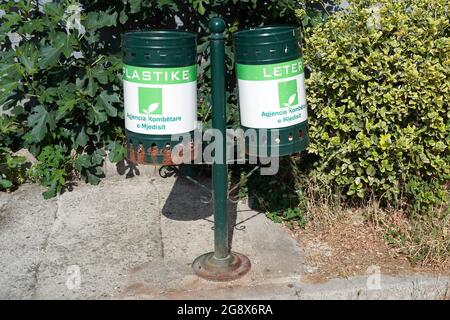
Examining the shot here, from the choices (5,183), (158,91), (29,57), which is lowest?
(5,183)

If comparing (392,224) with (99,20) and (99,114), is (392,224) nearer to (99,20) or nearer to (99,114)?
(99,114)

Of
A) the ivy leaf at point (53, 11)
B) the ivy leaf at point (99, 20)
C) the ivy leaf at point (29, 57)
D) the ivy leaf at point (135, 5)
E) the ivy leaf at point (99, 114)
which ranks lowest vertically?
the ivy leaf at point (99, 114)

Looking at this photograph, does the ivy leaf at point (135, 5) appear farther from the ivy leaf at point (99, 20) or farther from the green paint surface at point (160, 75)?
the green paint surface at point (160, 75)

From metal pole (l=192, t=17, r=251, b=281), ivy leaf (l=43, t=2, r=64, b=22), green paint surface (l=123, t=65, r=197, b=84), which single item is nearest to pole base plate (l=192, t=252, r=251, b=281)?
metal pole (l=192, t=17, r=251, b=281)

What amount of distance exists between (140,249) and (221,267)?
640mm

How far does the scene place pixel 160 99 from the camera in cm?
359

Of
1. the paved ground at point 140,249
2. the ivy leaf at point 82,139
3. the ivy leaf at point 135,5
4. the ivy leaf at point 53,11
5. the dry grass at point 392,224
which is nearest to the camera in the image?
the paved ground at point 140,249

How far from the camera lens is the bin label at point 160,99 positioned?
3.57 m

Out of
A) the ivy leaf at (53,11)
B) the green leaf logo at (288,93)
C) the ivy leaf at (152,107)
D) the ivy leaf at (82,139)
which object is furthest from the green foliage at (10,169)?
the green leaf logo at (288,93)

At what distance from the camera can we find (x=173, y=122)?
3648 millimetres

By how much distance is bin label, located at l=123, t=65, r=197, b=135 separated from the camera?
11.7 ft

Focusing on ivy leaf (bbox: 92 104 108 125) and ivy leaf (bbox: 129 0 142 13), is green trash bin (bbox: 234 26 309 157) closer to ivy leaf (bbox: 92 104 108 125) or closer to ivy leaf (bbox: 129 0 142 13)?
ivy leaf (bbox: 129 0 142 13)

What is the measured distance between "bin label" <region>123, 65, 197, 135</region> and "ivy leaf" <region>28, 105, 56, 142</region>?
5.35 feet

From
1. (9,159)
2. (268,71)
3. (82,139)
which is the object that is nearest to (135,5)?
(82,139)
